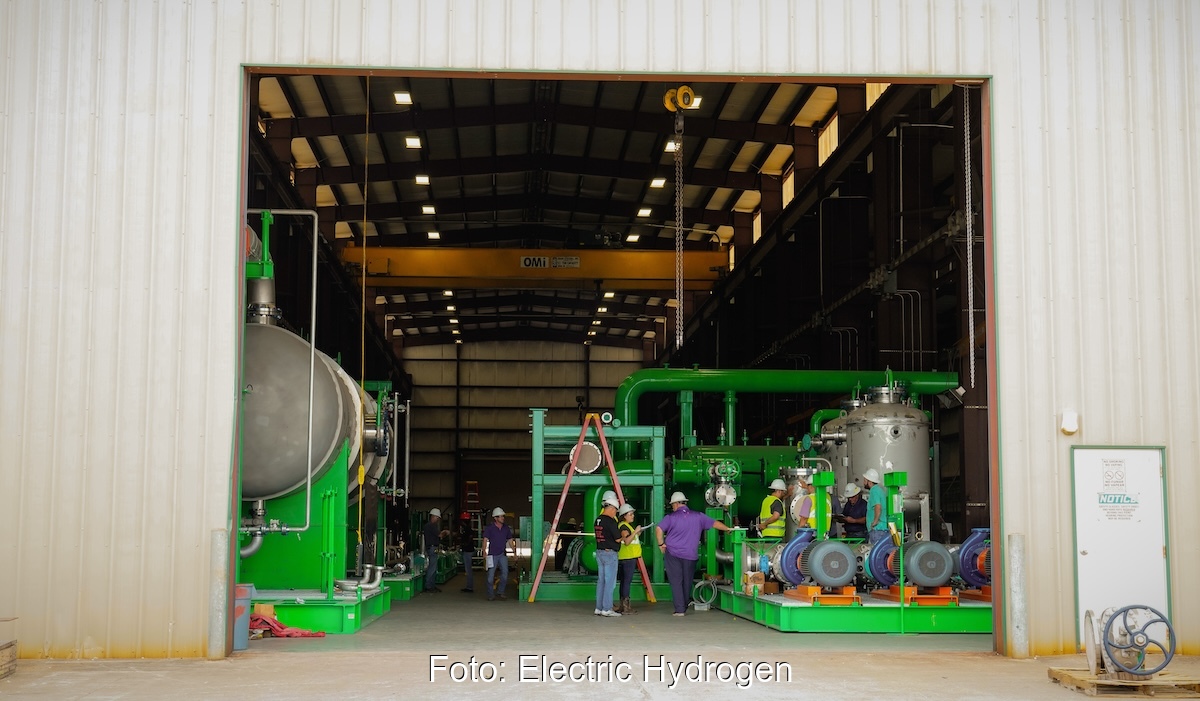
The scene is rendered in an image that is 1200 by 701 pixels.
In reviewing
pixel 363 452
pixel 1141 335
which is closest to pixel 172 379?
pixel 363 452

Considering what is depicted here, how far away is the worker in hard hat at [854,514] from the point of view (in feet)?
47.9

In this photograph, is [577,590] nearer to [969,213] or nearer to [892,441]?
[892,441]

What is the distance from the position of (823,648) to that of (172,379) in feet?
21.0

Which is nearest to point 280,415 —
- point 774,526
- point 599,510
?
point 774,526

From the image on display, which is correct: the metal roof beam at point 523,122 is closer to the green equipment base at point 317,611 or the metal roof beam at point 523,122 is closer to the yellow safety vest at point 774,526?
the yellow safety vest at point 774,526

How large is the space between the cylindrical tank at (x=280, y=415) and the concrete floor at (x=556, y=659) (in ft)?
6.06

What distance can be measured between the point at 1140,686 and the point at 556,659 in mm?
4627

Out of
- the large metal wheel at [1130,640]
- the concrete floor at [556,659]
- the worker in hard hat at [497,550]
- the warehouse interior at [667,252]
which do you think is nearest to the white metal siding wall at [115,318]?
the concrete floor at [556,659]

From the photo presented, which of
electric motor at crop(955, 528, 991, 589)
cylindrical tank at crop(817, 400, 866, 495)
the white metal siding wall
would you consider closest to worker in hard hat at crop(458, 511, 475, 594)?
cylindrical tank at crop(817, 400, 866, 495)

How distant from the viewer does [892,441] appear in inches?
671

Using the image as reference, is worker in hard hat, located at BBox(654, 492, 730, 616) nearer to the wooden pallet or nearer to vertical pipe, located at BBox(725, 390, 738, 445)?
vertical pipe, located at BBox(725, 390, 738, 445)

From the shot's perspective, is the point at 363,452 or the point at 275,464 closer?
the point at 275,464

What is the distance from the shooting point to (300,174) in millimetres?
27875

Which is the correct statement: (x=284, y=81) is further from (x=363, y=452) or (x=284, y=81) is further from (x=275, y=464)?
(x=275, y=464)
